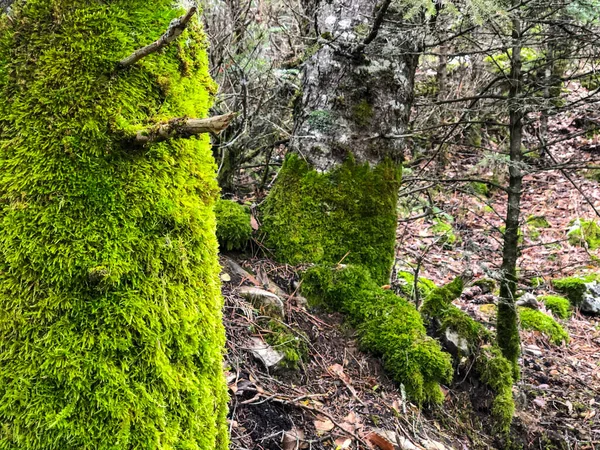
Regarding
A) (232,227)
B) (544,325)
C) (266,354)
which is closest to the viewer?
(266,354)

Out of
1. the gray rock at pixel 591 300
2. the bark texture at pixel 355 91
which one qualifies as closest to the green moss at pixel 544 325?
the gray rock at pixel 591 300

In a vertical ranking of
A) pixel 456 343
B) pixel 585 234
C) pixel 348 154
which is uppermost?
pixel 348 154

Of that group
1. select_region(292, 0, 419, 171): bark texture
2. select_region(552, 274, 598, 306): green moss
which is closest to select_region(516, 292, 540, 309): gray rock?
select_region(552, 274, 598, 306): green moss

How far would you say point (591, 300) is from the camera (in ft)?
22.8

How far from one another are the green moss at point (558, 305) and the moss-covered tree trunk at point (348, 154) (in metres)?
4.39

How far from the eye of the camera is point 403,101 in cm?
395

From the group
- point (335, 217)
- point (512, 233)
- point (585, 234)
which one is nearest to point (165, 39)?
point (335, 217)

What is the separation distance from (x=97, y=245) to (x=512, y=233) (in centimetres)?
391

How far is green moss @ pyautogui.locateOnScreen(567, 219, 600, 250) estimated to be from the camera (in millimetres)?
8750

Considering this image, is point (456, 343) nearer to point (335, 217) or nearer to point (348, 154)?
point (335, 217)

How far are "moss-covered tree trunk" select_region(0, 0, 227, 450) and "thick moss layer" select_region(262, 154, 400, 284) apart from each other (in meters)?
2.39

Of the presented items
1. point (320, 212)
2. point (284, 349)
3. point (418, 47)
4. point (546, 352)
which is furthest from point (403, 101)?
point (546, 352)

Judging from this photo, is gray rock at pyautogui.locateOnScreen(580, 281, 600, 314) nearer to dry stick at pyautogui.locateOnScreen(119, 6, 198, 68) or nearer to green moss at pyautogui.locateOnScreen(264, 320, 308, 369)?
green moss at pyautogui.locateOnScreen(264, 320, 308, 369)

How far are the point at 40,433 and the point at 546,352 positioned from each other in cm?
613
